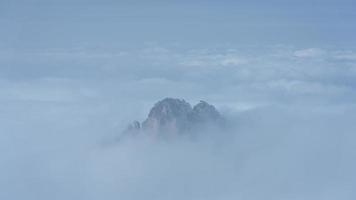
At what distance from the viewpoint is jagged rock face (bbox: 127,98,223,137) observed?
9562 cm

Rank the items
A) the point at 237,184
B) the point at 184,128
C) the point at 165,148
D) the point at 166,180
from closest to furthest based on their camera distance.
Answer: the point at 237,184
the point at 166,180
the point at 184,128
the point at 165,148

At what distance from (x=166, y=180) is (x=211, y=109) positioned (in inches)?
520

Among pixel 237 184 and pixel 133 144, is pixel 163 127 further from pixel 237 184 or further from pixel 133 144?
pixel 237 184

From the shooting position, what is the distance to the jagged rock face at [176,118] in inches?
A: 3765

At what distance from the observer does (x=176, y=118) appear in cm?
9838

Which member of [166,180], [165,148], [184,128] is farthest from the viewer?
[165,148]

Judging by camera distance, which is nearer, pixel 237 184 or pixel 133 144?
pixel 237 184

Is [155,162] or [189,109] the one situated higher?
[189,109]

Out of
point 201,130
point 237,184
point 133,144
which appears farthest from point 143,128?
point 237,184

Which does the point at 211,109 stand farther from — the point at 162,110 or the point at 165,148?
the point at 165,148

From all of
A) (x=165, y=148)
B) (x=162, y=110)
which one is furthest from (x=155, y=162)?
(x=162, y=110)

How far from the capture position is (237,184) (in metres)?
87.6

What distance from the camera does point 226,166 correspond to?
9838cm

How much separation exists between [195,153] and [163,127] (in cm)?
803
